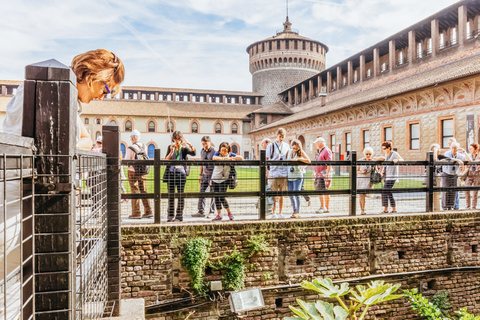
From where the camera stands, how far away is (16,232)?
1514 mm

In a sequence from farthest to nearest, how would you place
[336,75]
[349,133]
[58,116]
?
[336,75]
[349,133]
[58,116]

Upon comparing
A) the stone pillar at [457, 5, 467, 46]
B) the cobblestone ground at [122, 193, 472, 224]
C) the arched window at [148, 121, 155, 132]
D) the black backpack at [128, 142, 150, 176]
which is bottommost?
the cobblestone ground at [122, 193, 472, 224]

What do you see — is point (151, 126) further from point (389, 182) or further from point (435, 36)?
point (389, 182)

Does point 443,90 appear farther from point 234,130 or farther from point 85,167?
point 234,130

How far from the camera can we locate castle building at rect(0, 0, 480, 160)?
17.8m

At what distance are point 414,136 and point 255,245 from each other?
1769 centimetres

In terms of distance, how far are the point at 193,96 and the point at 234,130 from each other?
1004 centimetres

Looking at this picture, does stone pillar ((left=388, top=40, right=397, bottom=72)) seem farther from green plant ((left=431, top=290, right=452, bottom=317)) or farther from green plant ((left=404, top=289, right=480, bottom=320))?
green plant ((left=404, top=289, right=480, bottom=320))

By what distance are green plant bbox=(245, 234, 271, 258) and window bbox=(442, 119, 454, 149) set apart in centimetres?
1582

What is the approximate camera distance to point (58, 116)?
5.31ft

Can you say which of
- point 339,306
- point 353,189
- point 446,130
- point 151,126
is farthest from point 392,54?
point 151,126

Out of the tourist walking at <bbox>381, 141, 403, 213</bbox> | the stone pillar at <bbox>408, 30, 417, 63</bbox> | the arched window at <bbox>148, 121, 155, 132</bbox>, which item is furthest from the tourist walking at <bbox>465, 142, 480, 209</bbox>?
the arched window at <bbox>148, 121, 155, 132</bbox>

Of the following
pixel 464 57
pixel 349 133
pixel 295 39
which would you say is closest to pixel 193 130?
pixel 295 39

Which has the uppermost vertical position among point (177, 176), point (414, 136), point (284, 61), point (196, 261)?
point (284, 61)
